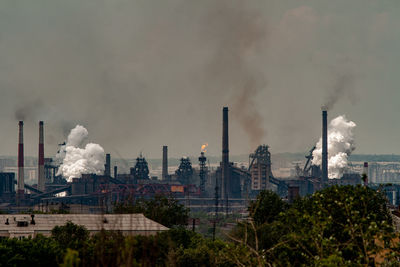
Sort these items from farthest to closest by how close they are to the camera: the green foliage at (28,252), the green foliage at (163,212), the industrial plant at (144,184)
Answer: the industrial plant at (144,184) → the green foliage at (163,212) → the green foliage at (28,252)

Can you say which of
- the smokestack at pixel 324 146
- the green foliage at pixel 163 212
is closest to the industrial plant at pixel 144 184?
the smokestack at pixel 324 146

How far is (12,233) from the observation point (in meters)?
53.7

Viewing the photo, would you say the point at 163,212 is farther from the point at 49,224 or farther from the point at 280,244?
the point at 280,244

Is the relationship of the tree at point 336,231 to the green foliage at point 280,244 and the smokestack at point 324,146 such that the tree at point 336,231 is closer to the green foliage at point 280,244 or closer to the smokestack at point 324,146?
the green foliage at point 280,244

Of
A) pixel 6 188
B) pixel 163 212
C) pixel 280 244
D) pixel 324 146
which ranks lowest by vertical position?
pixel 163 212

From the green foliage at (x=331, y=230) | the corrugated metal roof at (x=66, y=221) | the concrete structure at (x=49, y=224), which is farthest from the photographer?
the corrugated metal roof at (x=66, y=221)

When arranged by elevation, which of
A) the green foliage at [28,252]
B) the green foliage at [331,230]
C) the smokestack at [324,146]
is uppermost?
the smokestack at [324,146]

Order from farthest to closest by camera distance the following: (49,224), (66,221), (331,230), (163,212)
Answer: (163,212) → (49,224) → (66,221) → (331,230)

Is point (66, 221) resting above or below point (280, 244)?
below

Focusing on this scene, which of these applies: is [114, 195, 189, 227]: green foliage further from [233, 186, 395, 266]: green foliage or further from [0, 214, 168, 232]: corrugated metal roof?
[0, 214, 168, 232]: corrugated metal roof

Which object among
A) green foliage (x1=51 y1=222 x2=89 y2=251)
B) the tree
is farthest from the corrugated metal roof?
the tree

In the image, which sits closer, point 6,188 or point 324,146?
point 6,188

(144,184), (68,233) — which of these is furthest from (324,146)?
(68,233)

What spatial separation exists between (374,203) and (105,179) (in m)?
137
